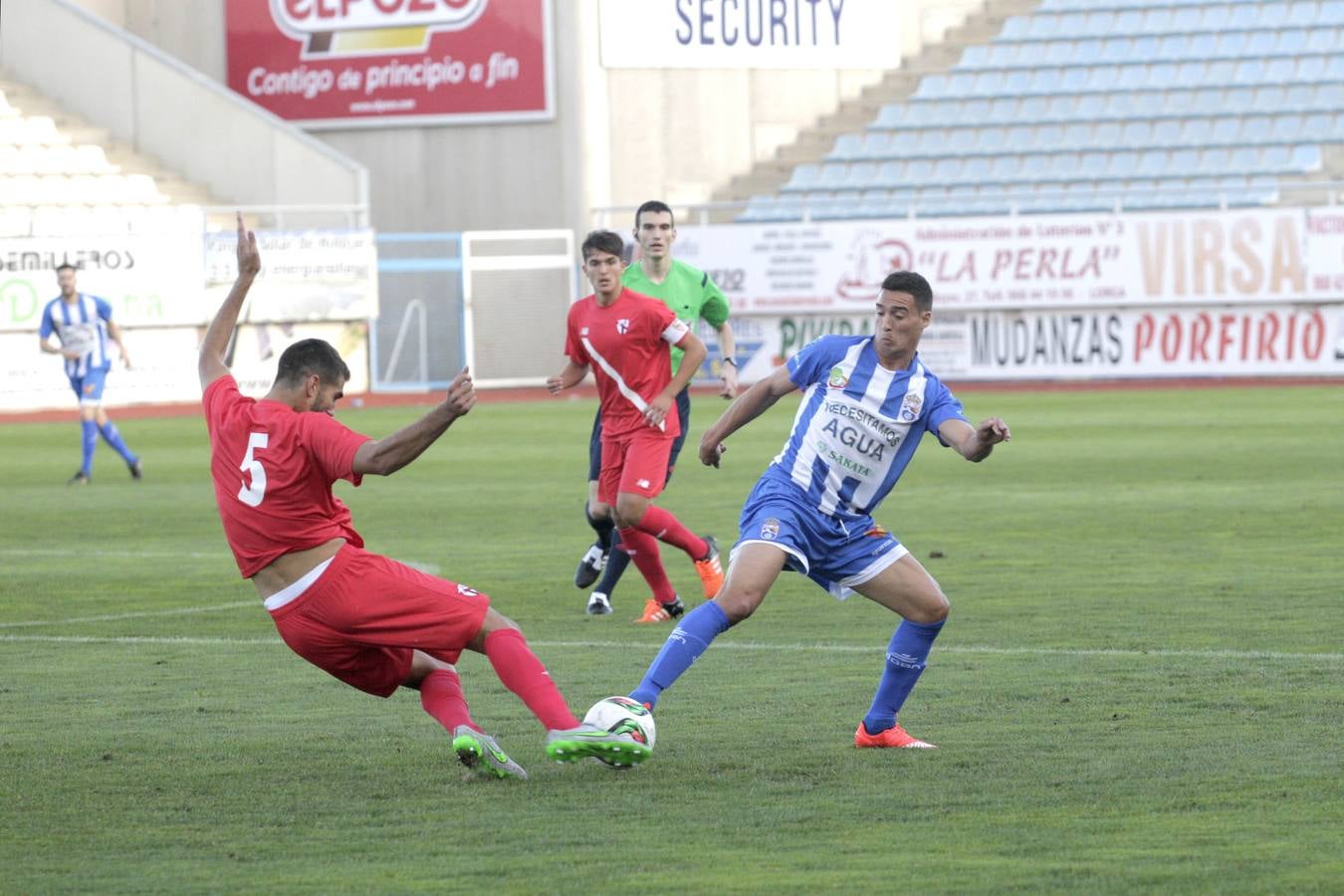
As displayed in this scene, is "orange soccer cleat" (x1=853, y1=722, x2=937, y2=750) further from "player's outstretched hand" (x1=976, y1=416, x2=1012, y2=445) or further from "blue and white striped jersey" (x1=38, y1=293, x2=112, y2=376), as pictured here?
"blue and white striped jersey" (x1=38, y1=293, x2=112, y2=376)

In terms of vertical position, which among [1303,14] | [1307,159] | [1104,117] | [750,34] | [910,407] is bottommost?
[910,407]

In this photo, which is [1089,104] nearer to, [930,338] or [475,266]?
[930,338]

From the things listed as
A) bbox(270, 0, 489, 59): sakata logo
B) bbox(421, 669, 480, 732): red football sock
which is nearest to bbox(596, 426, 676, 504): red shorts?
bbox(421, 669, 480, 732): red football sock

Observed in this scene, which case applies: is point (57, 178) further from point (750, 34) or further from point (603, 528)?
point (603, 528)

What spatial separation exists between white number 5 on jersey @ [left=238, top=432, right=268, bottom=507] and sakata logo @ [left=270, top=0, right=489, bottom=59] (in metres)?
32.3

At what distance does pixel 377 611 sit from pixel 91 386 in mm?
14833

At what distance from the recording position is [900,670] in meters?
7.12

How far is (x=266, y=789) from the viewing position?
6.54m

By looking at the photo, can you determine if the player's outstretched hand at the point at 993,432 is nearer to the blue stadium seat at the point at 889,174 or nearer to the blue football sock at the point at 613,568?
the blue football sock at the point at 613,568

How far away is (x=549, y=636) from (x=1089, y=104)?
96.9 feet

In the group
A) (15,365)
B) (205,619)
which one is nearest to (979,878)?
(205,619)

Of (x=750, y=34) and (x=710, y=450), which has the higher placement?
(x=750, y=34)

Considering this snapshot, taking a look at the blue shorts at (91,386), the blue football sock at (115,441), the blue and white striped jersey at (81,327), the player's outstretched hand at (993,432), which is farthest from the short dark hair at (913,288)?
the blue and white striped jersey at (81,327)

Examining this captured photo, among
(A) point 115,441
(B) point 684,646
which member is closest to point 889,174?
(A) point 115,441
